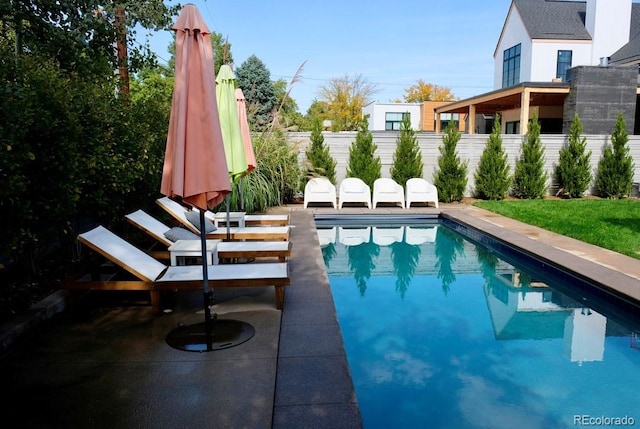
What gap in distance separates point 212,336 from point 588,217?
888cm

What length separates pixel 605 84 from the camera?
15.3m

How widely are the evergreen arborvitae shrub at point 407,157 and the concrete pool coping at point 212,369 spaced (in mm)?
8488

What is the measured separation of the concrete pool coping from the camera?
2643 mm

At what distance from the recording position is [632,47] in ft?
79.0

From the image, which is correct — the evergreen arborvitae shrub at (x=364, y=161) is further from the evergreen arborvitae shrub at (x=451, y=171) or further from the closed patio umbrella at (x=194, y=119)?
the closed patio umbrella at (x=194, y=119)

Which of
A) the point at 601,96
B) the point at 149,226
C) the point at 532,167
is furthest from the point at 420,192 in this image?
the point at 601,96

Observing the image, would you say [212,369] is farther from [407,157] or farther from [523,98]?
[523,98]

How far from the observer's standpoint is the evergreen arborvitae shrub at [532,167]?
13.1 meters

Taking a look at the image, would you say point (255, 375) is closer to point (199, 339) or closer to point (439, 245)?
point (199, 339)

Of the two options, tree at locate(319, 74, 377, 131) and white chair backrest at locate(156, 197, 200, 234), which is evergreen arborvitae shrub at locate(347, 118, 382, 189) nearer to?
white chair backrest at locate(156, 197, 200, 234)

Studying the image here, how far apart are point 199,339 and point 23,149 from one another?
6.24 ft

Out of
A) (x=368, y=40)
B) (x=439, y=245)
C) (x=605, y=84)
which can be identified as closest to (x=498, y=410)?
(x=439, y=245)

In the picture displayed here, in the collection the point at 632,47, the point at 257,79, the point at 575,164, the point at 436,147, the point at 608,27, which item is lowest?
the point at 575,164

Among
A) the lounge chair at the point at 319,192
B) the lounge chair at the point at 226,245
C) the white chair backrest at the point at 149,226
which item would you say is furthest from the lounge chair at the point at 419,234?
the white chair backrest at the point at 149,226
